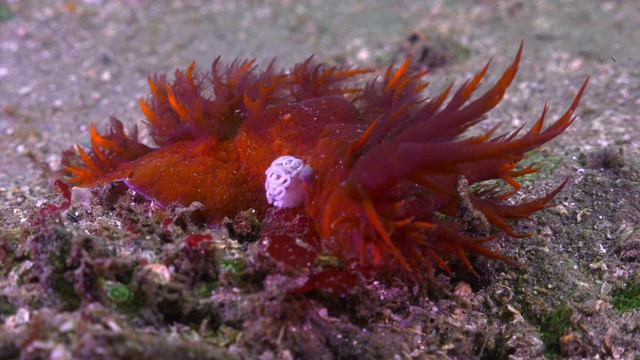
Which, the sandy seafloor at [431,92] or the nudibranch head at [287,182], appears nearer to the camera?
the sandy seafloor at [431,92]

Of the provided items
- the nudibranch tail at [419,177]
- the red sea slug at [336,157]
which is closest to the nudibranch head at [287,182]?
the red sea slug at [336,157]

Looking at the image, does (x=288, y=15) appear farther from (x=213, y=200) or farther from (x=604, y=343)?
(x=604, y=343)

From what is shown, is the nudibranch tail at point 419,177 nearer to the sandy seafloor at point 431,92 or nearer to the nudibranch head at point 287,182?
the nudibranch head at point 287,182

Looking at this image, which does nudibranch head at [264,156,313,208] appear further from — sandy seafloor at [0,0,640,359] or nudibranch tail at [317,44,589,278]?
sandy seafloor at [0,0,640,359]

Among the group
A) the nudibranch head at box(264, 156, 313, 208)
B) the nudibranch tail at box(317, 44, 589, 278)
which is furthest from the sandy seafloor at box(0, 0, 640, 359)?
the nudibranch head at box(264, 156, 313, 208)

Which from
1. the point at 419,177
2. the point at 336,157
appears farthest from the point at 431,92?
the point at 419,177

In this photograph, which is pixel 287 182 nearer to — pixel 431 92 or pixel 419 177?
pixel 419 177
